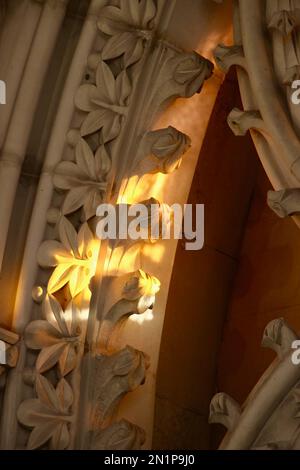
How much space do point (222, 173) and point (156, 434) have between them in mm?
574

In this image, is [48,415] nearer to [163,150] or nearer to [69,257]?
[69,257]

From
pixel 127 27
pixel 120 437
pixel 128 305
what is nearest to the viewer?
pixel 120 437

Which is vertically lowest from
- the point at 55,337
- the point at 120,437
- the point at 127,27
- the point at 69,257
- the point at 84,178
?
the point at 120,437

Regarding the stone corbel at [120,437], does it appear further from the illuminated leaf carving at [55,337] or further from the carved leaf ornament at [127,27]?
the carved leaf ornament at [127,27]

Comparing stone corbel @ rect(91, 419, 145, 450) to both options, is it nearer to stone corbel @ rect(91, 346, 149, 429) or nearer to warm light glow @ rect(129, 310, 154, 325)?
stone corbel @ rect(91, 346, 149, 429)

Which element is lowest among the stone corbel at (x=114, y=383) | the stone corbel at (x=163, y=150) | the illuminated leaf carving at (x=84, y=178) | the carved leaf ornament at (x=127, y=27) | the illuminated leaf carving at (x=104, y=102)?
the stone corbel at (x=114, y=383)

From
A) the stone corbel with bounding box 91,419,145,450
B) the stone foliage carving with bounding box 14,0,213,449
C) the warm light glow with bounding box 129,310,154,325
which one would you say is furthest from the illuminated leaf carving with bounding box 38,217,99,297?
the stone corbel with bounding box 91,419,145,450

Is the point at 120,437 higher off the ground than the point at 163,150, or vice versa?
the point at 163,150

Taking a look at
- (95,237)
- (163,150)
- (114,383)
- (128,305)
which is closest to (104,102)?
(163,150)

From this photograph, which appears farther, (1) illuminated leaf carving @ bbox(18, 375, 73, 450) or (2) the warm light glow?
(2) the warm light glow

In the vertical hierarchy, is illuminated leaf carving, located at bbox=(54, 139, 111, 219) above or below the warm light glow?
above

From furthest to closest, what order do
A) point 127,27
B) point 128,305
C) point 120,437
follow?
point 127,27 < point 128,305 < point 120,437

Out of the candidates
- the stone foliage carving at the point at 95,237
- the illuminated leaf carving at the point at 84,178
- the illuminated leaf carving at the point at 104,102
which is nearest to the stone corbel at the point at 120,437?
the stone foliage carving at the point at 95,237

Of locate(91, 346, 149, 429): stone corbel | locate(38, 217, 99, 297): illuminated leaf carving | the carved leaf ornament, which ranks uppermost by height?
the carved leaf ornament
